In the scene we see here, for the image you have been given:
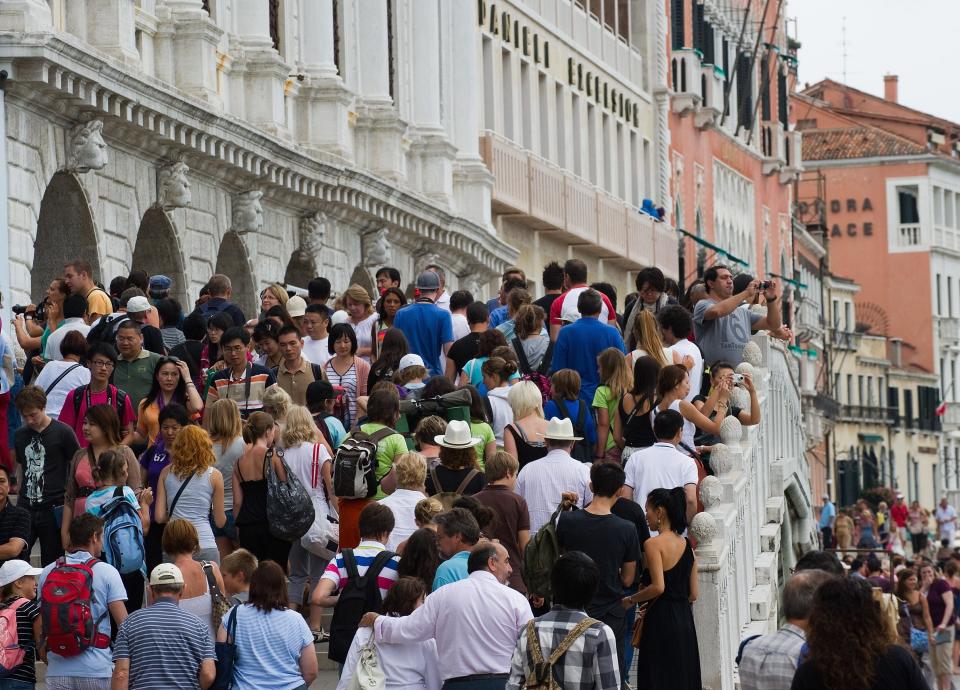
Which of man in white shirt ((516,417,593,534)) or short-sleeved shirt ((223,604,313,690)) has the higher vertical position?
man in white shirt ((516,417,593,534))

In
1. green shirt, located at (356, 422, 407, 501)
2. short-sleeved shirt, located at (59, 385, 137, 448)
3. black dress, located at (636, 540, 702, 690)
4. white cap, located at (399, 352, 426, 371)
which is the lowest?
black dress, located at (636, 540, 702, 690)

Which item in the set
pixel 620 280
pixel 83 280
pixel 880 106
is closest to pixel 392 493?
pixel 83 280

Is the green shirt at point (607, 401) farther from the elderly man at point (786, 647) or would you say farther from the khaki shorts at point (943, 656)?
the khaki shorts at point (943, 656)

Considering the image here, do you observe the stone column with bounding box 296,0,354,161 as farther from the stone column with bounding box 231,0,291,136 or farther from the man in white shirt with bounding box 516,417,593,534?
the man in white shirt with bounding box 516,417,593,534

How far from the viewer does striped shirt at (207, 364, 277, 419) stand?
50.1 feet

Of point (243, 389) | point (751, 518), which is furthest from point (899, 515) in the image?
point (243, 389)

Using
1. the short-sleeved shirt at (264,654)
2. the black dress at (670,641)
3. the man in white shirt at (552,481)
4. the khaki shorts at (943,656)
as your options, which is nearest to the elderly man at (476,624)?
the short-sleeved shirt at (264,654)

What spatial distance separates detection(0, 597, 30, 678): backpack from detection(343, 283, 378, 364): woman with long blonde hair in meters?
6.52

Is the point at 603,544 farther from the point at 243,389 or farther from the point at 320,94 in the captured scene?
the point at 320,94

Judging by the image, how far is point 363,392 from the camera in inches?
646

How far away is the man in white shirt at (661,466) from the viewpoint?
534 inches

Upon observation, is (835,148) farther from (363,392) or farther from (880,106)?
(363,392)

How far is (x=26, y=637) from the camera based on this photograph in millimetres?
11547

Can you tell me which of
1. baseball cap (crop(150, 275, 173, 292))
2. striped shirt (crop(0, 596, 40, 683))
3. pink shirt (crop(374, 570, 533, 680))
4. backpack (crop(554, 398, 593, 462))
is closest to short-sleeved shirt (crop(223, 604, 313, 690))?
pink shirt (crop(374, 570, 533, 680))
